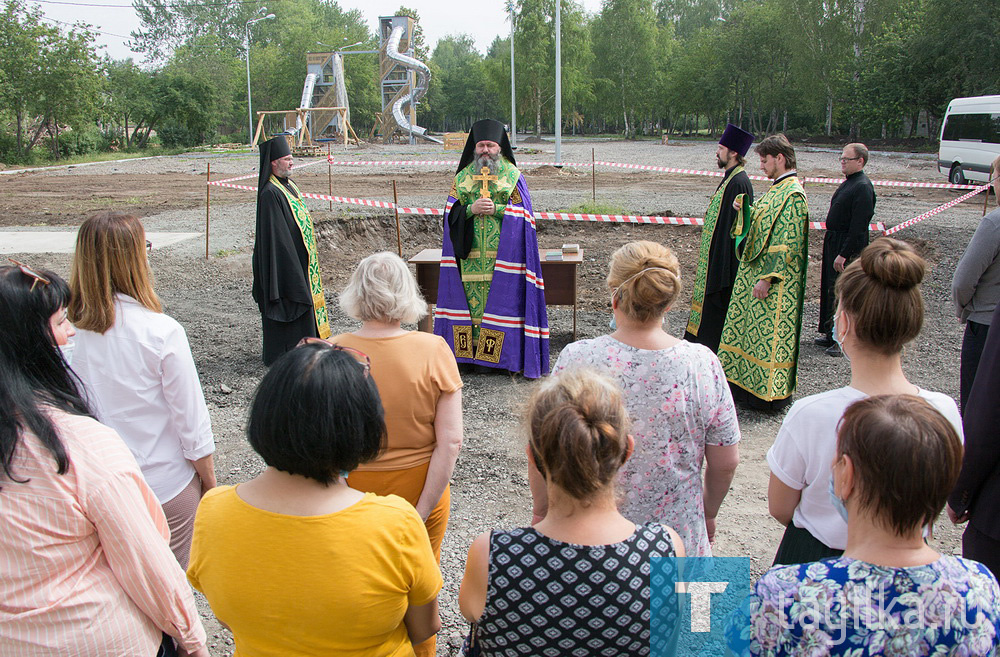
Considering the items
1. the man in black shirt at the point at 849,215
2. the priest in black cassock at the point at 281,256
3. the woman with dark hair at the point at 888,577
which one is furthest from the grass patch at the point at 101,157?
the woman with dark hair at the point at 888,577

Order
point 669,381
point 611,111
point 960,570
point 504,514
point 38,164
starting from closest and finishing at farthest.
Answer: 1. point 960,570
2. point 669,381
3. point 504,514
4. point 38,164
5. point 611,111

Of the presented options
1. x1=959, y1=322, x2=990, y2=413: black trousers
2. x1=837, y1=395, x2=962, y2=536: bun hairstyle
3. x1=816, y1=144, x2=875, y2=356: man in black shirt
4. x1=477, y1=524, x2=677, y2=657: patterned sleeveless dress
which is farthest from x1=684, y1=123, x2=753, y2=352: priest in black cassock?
x1=477, y1=524, x2=677, y2=657: patterned sleeveless dress

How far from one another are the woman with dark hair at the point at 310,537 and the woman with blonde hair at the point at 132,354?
1.02 metres

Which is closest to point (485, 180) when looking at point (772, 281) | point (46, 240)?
point (772, 281)

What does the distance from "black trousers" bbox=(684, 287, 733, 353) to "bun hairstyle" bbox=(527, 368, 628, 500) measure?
4524 millimetres

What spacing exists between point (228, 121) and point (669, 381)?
213 ft

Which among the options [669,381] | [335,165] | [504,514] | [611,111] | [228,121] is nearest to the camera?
[669,381]

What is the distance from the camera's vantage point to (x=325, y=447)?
163cm

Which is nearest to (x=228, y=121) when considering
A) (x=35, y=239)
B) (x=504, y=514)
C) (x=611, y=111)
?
(x=611, y=111)

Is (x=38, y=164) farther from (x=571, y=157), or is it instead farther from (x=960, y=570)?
(x=960, y=570)

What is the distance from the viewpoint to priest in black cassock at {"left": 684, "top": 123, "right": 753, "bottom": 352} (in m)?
5.75

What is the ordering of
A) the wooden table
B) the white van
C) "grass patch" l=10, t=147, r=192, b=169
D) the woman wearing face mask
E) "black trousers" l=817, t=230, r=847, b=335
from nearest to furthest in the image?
the woman wearing face mask < "black trousers" l=817, t=230, r=847, b=335 < the wooden table < the white van < "grass patch" l=10, t=147, r=192, b=169

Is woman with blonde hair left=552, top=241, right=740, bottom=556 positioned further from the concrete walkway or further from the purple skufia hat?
the concrete walkway

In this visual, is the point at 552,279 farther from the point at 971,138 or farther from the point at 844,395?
the point at 971,138
